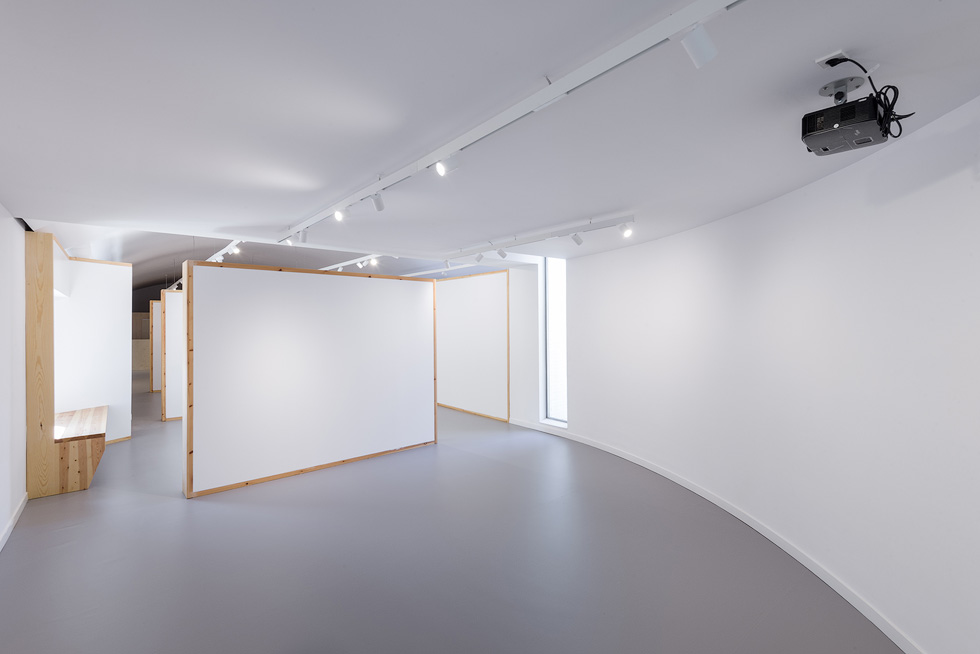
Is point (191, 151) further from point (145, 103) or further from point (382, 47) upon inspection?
point (382, 47)

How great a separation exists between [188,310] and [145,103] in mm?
2932

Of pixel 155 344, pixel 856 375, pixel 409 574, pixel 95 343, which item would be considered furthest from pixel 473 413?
pixel 155 344

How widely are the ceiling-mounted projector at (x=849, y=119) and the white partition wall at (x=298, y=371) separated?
4777 mm

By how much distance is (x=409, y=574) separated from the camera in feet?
9.55

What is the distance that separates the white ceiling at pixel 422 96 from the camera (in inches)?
54.5

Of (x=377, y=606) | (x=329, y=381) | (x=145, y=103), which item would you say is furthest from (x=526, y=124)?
(x=329, y=381)

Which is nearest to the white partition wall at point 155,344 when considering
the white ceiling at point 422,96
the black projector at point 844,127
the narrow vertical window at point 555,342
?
the white ceiling at point 422,96

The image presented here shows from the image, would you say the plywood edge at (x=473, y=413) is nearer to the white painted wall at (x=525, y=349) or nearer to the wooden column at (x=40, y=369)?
the white painted wall at (x=525, y=349)

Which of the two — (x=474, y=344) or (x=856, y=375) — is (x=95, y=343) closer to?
(x=474, y=344)

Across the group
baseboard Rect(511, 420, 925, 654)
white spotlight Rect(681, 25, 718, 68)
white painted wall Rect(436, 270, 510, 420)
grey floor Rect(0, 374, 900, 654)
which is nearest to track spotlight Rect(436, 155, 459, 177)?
white spotlight Rect(681, 25, 718, 68)

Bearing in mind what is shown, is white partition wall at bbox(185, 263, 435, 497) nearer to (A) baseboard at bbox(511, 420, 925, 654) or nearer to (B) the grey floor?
(B) the grey floor

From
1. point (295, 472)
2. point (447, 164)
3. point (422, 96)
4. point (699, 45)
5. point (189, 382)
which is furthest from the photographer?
point (295, 472)

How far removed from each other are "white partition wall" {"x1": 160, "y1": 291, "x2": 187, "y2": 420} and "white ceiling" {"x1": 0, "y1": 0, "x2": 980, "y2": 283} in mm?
5360

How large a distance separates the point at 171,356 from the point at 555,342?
7248 mm
